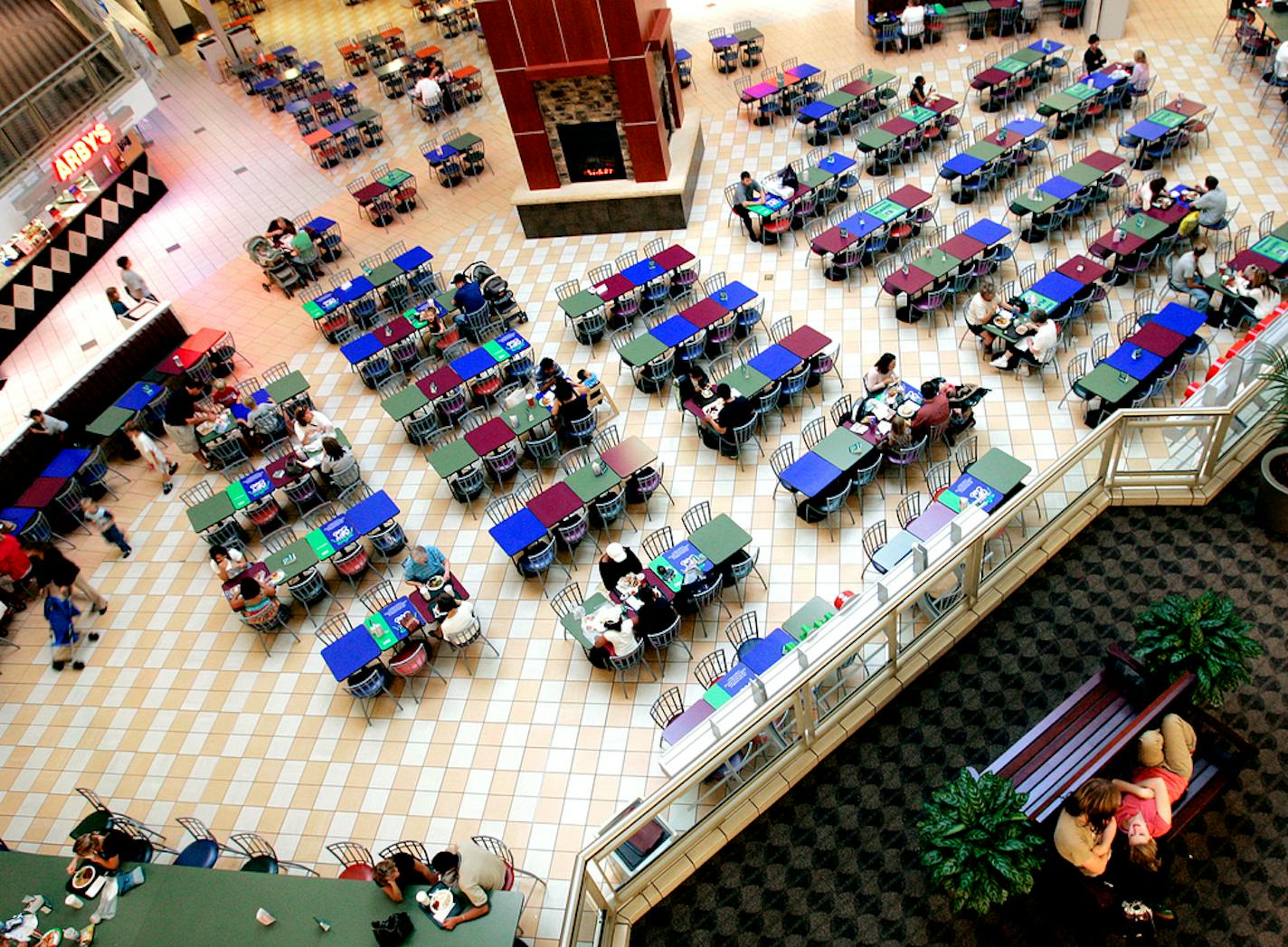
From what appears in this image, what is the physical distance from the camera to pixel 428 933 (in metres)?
7.38

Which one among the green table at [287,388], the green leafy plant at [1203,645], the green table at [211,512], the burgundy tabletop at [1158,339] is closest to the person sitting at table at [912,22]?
the burgundy tabletop at [1158,339]

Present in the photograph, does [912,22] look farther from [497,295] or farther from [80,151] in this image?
[80,151]

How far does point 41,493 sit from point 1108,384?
50.7 ft

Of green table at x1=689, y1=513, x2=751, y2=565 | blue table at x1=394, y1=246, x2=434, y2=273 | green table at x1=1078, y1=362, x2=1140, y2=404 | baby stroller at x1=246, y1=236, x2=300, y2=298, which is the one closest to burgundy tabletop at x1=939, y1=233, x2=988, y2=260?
green table at x1=1078, y1=362, x2=1140, y2=404

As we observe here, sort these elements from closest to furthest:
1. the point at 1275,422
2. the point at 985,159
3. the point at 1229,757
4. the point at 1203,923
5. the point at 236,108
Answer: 1. the point at 1203,923
2. the point at 1229,757
3. the point at 1275,422
4. the point at 985,159
5. the point at 236,108

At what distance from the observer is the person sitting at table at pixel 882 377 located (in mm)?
12070

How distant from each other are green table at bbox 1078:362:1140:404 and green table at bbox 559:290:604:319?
756 cm

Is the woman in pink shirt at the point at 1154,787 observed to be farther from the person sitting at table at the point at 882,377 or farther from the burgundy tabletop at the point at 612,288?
the burgundy tabletop at the point at 612,288

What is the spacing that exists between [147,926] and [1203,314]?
14.4 meters

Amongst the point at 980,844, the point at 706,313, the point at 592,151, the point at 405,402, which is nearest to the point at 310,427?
the point at 405,402

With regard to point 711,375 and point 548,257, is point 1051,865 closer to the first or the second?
point 711,375

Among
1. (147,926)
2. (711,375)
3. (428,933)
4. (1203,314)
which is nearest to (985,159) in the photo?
(1203,314)

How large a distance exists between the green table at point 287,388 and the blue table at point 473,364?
2603 mm

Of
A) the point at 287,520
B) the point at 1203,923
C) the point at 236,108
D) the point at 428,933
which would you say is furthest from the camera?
the point at 236,108
